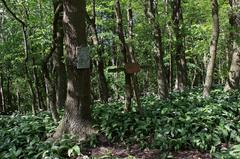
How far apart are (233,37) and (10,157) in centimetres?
995

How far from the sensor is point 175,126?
893 cm

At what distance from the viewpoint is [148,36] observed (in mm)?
21266

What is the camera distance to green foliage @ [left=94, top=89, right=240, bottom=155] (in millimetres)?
8188

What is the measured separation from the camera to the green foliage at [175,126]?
8.19 m

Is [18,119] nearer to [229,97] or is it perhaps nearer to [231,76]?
[229,97]

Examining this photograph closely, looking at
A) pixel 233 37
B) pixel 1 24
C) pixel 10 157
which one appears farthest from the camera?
pixel 1 24

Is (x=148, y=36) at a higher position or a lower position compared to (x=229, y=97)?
higher

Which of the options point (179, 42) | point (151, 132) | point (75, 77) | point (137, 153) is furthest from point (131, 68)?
point (179, 42)

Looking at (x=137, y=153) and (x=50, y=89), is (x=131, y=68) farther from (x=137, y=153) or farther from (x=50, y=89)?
(x=137, y=153)

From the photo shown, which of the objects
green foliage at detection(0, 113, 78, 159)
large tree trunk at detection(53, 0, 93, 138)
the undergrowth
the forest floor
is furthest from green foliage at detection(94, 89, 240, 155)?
green foliage at detection(0, 113, 78, 159)

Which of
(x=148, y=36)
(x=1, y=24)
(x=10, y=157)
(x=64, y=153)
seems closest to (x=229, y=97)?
(x=64, y=153)

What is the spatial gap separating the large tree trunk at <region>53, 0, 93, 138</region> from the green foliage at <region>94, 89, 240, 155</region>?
58cm

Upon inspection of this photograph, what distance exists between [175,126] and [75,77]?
2.66m

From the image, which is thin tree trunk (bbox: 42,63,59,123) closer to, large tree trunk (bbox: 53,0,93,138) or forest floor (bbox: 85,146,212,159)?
large tree trunk (bbox: 53,0,93,138)
